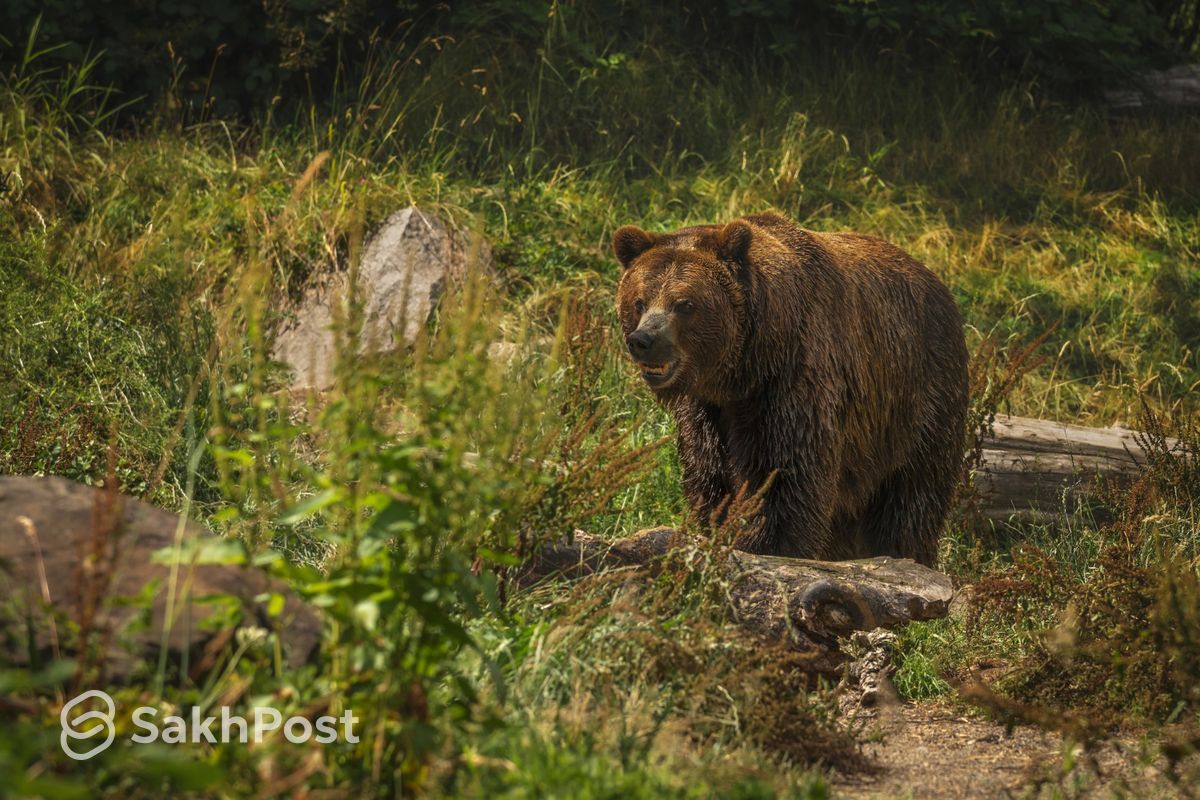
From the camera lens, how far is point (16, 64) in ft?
34.7

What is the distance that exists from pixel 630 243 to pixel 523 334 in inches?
103

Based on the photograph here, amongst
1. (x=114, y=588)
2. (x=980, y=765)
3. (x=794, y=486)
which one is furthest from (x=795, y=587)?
(x=114, y=588)

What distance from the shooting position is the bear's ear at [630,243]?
19.5ft

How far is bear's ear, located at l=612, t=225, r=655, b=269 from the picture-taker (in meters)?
5.93

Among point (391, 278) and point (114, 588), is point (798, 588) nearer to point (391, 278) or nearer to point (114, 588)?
point (114, 588)

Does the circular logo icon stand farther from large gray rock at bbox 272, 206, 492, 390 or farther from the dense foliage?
the dense foliage

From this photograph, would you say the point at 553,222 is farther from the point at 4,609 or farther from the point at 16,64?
the point at 4,609

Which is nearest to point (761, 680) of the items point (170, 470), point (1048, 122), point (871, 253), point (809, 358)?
point (809, 358)

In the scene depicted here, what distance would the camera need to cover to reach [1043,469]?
7488mm

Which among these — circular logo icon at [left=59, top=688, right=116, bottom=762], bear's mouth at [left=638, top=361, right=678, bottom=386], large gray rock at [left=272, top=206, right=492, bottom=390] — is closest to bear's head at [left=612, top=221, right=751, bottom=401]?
bear's mouth at [left=638, top=361, right=678, bottom=386]

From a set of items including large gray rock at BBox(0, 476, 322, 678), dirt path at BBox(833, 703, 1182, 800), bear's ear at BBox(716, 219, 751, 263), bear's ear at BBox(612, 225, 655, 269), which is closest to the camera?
large gray rock at BBox(0, 476, 322, 678)

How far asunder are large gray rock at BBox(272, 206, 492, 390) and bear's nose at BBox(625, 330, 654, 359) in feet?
10.3

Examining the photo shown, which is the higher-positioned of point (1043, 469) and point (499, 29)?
point (499, 29)

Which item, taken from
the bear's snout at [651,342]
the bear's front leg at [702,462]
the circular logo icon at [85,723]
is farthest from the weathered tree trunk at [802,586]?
the circular logo icon at [85,723]
